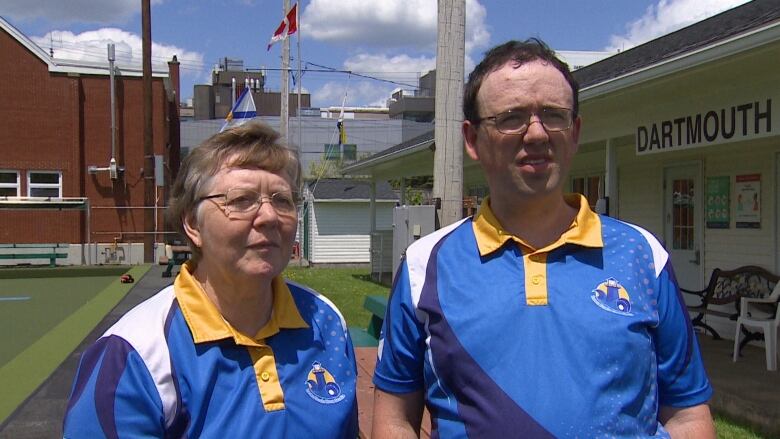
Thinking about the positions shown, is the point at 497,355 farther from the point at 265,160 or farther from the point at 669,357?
the point at 265,160

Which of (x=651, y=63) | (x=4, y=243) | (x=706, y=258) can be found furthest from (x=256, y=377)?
(x=4, y=243)

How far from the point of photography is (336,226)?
26344mm

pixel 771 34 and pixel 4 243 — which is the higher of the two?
pixel 771 34

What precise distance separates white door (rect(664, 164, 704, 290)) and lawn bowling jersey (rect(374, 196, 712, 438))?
28.5 feet

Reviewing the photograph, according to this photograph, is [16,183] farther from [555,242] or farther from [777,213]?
[555,242]

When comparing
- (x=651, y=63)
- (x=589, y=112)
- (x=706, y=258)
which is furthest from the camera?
(x=706, y=258)

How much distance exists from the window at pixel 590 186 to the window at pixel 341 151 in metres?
40.9

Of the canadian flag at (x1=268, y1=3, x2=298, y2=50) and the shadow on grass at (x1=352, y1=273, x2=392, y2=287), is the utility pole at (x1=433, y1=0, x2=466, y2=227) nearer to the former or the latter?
the shadow on grass at (x1=352, y1=273, x2=392, y2=287)

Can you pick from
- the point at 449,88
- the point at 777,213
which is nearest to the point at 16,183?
the point at 449,88

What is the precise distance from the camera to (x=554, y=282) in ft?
6.21

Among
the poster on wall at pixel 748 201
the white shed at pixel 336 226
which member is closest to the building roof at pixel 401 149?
the white shed at pixel 336 226

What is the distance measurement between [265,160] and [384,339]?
23.4 inches

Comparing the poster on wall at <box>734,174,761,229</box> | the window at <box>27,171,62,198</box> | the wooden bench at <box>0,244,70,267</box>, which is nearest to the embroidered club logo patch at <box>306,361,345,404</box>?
the poster on wall at <box>734,174,761,229</box>

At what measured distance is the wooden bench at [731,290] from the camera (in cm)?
862
